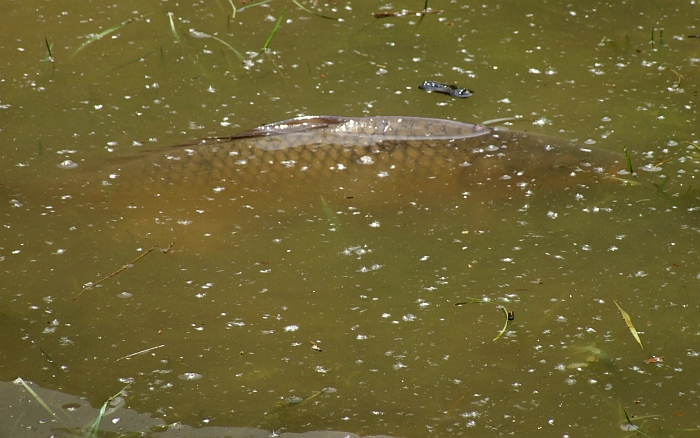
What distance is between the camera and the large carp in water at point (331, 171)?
274 centimetres

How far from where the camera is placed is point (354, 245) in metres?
2.53

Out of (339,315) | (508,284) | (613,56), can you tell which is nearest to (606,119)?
(613,56)

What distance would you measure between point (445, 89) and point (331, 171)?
83cm

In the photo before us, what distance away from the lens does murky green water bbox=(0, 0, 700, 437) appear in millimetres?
1984

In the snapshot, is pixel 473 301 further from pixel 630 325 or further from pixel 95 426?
pixel 95 426

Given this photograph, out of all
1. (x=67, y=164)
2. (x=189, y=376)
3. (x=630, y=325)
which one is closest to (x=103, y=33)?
(x=67, y=164)

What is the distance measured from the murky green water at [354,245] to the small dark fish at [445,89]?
0.05 metres

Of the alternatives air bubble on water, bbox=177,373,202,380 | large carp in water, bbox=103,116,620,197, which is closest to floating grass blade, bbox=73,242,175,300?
large carp in water, bbox=103,116,620,197

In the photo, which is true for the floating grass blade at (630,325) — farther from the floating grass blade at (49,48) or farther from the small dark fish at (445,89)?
the floating grass blade at (49,48)

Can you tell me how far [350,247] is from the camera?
2.52m

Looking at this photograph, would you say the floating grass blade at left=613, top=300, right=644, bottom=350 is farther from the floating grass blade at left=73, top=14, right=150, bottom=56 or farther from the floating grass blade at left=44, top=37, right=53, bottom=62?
the floating grass blade at left=44, top=37, right=53, bottom=62

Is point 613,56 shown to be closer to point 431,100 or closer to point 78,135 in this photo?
point 431,100

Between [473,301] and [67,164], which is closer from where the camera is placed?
[473,301]

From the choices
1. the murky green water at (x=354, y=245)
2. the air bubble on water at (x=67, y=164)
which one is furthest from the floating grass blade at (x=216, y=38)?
the air bubble on water at (x=67, y=164)
